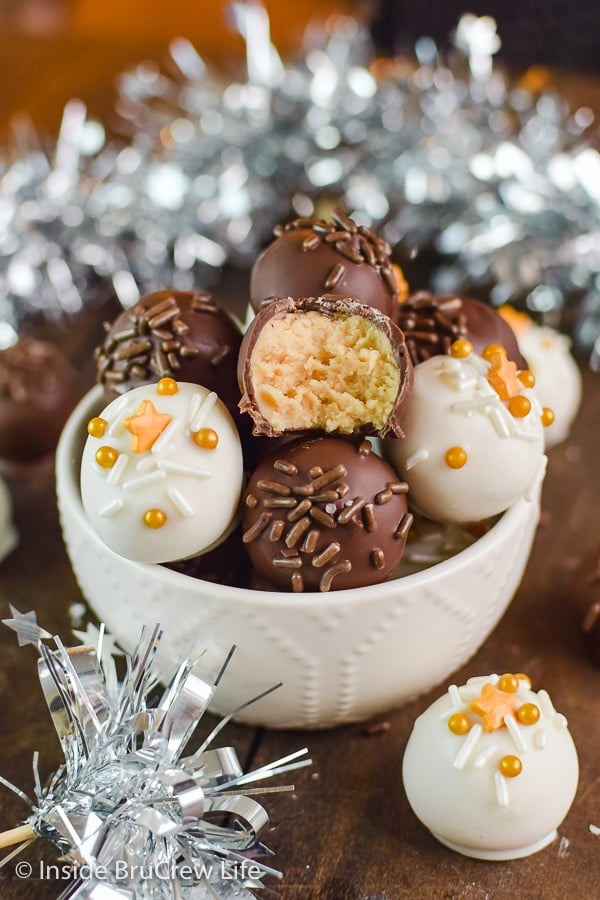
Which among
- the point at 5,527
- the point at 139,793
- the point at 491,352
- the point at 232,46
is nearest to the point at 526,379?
the point at 491,352

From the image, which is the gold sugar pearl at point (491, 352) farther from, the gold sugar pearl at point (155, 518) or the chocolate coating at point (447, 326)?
the gold sugar pearl at point (155, 518)

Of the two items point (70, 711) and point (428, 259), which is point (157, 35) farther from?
point (70, 711)

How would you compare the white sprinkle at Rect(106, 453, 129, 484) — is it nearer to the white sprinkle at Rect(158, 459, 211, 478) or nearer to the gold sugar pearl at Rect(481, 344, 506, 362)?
the white sprinkle at Rect(158, 459, 211, 478)

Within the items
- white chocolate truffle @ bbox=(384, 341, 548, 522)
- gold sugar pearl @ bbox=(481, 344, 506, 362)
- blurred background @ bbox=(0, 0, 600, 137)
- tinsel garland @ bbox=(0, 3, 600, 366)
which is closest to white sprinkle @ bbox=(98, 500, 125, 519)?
white chocolate truffle @ bbox=(384, 341, 548, 522)

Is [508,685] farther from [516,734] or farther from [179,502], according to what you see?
[179,502]

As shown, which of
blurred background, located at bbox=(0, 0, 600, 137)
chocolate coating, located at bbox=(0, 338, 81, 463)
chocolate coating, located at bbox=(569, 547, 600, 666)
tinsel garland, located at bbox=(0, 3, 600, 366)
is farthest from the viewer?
blurred background, located at bbox=(0, 0, 600, 137)

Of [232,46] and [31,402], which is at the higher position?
[232,46]
